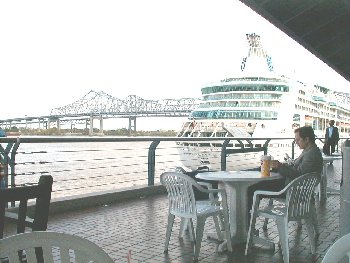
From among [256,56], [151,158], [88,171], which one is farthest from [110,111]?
[151,158]

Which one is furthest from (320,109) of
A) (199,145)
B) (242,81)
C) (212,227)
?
(212,227)

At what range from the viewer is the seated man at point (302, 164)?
160 inches

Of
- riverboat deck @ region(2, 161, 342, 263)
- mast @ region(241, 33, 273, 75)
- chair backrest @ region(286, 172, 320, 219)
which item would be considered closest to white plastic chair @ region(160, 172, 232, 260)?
riverboat deck @ region(2, 161, 342, 263)

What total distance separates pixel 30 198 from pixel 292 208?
8.35 ft

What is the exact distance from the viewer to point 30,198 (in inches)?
69.1

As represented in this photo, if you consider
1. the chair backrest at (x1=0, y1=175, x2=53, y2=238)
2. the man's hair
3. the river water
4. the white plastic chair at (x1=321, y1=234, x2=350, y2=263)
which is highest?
the man's hair

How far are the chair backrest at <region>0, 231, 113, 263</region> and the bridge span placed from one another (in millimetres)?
29303

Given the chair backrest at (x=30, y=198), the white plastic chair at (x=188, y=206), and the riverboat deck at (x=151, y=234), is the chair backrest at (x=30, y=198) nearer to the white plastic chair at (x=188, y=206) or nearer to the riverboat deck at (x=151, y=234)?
the riverboat deck at (x=151, y=234)

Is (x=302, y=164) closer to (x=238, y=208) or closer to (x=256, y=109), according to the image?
(x=238, y=208)

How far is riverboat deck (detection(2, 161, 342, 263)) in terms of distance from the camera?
3752 millimetres

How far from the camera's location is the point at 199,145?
22453mm

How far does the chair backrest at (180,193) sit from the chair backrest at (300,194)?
0.82m

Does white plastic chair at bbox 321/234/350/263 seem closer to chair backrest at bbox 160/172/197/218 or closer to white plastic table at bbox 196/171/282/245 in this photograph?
chair backrest at bbox 160/172/197/218

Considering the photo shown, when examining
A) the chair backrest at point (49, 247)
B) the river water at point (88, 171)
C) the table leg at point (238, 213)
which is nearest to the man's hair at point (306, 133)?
the table leg at point (238, 213)
